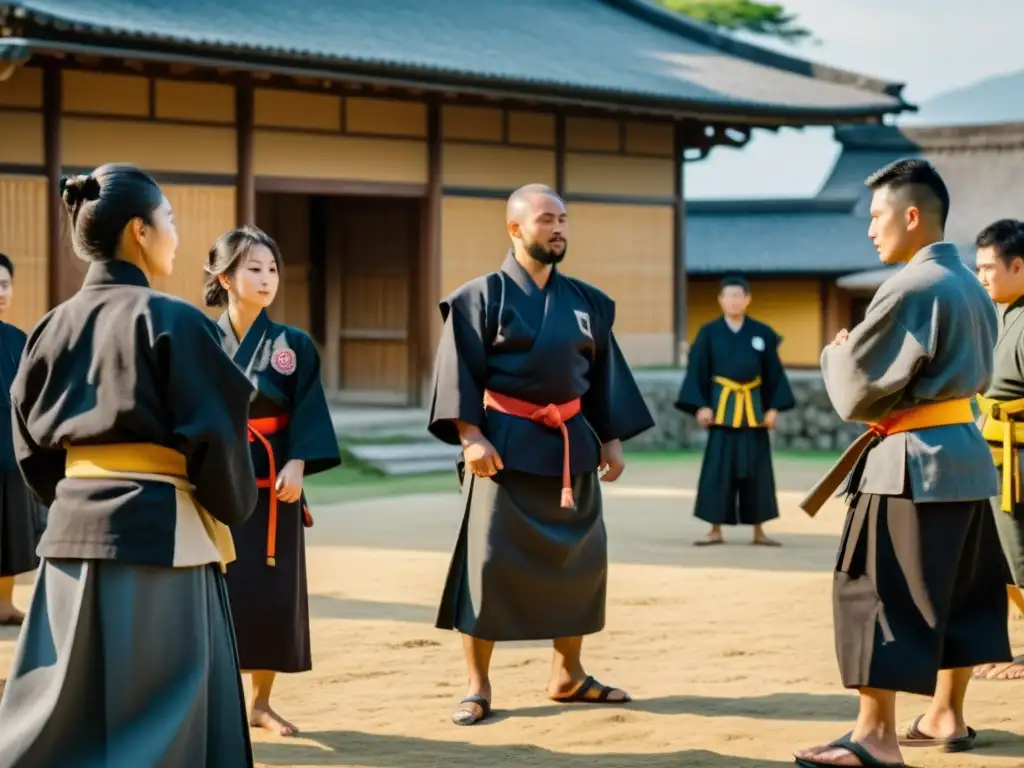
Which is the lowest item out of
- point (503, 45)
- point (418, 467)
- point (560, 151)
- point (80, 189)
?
point (418, 467)

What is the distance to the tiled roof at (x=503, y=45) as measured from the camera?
13398 millimetres

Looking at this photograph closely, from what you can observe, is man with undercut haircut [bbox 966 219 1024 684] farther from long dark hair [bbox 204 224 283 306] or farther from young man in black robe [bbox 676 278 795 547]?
young man in black robe [bbox 676 278 795 547]

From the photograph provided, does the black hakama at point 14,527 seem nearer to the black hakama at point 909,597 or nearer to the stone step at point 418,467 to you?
the black hakama at point 909,597

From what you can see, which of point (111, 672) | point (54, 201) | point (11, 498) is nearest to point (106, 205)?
point (111, 672)

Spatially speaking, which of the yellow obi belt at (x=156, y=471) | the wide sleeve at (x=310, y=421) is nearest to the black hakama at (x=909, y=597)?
the wide sleeve at (x=310, y=421)

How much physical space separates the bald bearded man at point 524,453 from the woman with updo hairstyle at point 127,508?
1829mm

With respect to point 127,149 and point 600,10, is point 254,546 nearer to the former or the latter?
point 127,149

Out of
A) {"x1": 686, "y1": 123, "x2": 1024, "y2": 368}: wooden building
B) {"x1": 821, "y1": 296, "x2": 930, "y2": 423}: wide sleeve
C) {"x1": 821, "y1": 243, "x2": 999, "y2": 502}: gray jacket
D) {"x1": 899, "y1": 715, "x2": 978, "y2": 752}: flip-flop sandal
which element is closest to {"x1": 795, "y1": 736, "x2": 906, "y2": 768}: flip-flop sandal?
{"x1": 899, "y1": 715, "x2": 978, "y2": 752}: flip-flop sandal

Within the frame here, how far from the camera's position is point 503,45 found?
1745cm

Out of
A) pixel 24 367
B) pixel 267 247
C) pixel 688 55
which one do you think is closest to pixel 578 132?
pixel 688 55

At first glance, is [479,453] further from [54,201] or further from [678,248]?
[678,248]

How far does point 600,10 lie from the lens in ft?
68.4

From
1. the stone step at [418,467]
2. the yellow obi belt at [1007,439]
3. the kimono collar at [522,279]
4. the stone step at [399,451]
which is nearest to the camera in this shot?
the kimono collar at [522,279]

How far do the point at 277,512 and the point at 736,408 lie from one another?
546cm
